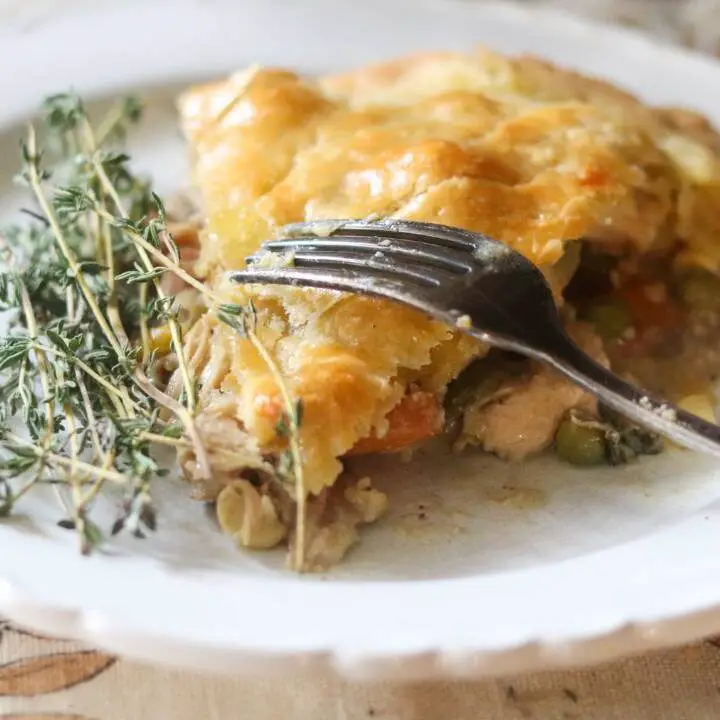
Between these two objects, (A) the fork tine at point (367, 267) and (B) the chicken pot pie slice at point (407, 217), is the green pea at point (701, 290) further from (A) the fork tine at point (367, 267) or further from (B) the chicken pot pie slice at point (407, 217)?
(A) the fork tine at point (367, 267)

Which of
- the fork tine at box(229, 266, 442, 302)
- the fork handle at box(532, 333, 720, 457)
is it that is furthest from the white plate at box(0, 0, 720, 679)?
the fork tine at box(229, 266, 442, 302)

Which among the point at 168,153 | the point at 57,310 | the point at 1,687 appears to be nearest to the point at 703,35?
the point at 168,153

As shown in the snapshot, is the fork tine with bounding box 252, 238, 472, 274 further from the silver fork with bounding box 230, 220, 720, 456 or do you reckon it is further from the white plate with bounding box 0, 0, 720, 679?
the white plate with bounding box 0, 0, 720, 679

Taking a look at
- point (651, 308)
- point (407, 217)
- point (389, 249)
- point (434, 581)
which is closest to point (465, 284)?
point (389, 249)

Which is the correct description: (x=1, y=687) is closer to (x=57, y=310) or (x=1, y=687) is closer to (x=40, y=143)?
(x=57, y=310)

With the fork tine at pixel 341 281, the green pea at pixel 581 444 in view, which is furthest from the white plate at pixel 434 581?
the fork tine at pixel 341 281

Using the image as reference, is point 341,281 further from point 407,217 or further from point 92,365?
point 92,365
